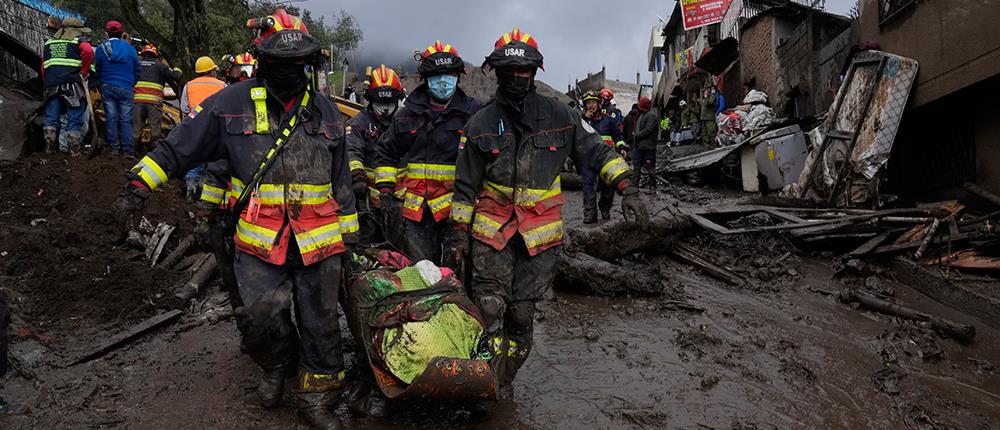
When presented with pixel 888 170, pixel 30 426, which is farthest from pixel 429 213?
pixel 888 170

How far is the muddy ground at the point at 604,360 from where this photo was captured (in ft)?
11.2

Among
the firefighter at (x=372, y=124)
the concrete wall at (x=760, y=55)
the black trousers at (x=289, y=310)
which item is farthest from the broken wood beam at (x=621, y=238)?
the concrete wall at (x=760, y=55)

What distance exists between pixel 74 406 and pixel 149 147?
245 inches

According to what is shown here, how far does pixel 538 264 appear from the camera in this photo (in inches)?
144

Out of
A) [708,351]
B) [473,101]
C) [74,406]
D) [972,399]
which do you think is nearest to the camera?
[74,406]

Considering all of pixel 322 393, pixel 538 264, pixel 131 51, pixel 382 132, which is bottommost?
pixel 322 393

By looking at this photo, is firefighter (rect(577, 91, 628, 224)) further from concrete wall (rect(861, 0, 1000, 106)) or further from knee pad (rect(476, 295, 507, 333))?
knee pad (rect(476, 295, 507, 333))

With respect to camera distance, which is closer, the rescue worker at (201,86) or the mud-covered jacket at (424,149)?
the mud-covered jacket at (424,149)

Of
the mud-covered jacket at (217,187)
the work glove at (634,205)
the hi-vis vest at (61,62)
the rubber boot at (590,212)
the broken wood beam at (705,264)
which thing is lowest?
the broken wood beam at (705,264)

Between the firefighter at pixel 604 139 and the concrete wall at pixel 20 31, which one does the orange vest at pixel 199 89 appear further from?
the concrete wall at pixel 20 31

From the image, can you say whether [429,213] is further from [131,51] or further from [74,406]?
[131,51]

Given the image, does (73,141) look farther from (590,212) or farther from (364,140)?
(590,212)

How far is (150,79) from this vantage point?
8.23 meters

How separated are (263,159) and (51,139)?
675 centimetres
